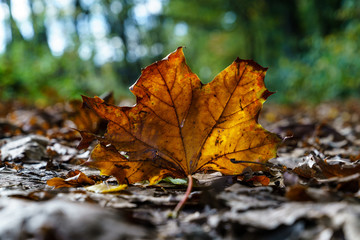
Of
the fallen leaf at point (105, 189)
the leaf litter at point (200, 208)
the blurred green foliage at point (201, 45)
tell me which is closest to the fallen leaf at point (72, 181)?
the leaf litter at point (200, 208)

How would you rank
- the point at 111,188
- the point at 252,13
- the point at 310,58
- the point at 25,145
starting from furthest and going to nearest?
1. the point at 252,13
2. the point at 310,58
3. the point at 25,145
4. the point at 111,188

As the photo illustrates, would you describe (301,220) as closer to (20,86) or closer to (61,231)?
(61,231)

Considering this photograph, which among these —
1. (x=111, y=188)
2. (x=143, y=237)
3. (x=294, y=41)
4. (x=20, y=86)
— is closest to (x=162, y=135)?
(x=111, y=188)

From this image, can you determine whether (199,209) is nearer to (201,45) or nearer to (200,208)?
(200,208)

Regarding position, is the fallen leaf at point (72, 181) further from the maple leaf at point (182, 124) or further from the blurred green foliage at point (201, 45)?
the blurred green foliage at point (201, 45)

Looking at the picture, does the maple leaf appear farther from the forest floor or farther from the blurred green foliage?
the blurred green foliage

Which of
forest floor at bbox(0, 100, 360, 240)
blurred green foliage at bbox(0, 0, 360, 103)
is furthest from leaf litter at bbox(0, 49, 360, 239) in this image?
blurred green foliage at bbox(0, 0, 360, 103)
